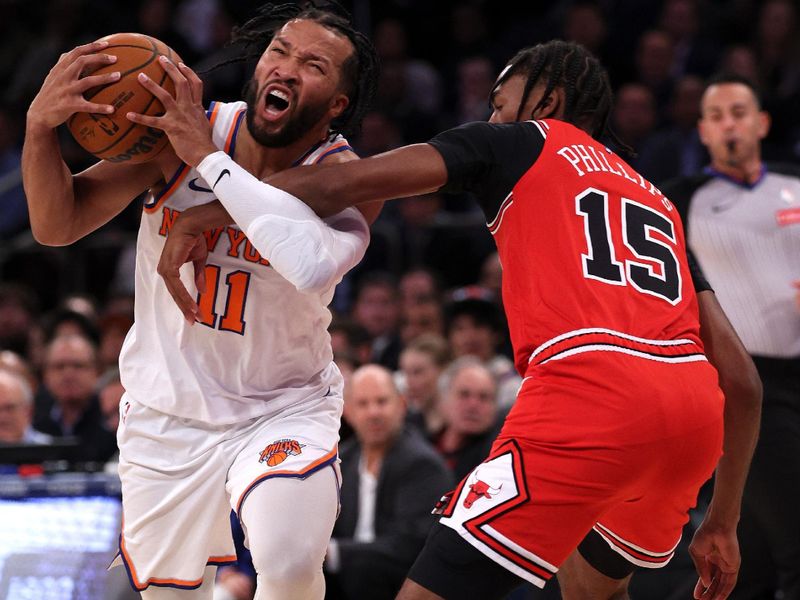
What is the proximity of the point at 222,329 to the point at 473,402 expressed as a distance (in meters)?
3.38

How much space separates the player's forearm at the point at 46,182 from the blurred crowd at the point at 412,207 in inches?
124

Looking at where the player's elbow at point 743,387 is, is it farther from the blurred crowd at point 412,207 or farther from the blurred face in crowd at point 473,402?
the blurred face in crowd at point 473,402

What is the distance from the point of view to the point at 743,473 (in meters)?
3.54

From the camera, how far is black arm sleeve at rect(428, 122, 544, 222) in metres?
3.14

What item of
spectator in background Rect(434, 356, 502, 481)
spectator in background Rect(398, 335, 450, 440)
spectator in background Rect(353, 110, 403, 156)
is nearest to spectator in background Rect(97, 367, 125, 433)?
spectator in background Rect(398, 335, 450, 440)

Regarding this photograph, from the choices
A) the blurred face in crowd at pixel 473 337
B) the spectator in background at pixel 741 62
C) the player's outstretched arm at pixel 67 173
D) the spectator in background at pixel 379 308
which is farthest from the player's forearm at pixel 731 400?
the spectator in background at pixel 741 62

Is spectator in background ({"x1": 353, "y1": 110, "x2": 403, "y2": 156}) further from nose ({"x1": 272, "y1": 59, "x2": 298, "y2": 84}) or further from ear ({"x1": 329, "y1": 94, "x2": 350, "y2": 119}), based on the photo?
nose ({"x1": 272, "y1": 59, "x2": 298, "y2": 84})

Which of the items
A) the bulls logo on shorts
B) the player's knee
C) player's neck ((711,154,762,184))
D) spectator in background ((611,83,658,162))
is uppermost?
the bulls logo on shorts

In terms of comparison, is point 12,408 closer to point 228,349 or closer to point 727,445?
point 228,349

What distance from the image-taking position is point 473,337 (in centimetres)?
836

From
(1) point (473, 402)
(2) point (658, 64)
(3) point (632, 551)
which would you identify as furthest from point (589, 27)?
(3) point (632, 551)

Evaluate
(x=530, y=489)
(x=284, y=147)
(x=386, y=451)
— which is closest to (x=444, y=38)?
(x=386, y=451)

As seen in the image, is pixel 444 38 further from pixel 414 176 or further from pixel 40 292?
pixel 414 176

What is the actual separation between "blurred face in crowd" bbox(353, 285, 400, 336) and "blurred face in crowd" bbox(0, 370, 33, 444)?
3055 millimetres
